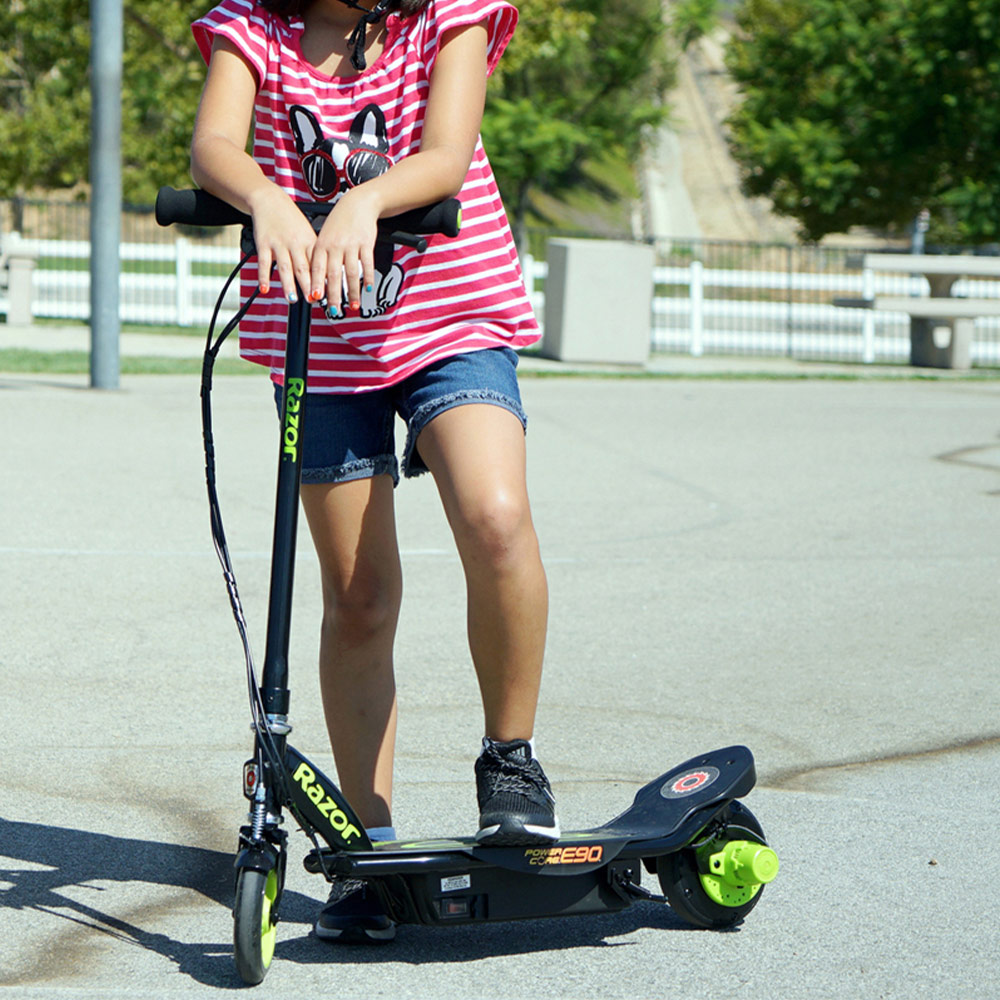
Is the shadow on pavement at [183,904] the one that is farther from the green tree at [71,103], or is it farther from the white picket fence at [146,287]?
the green tree at [71,103]

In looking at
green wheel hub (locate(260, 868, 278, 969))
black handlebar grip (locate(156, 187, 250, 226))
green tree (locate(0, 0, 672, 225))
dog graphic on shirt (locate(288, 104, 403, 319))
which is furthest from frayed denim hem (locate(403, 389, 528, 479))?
green tree (locate(0, 0, 672, 225))

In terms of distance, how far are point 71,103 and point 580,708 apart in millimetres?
29503

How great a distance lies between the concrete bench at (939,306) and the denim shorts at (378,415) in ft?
50.6

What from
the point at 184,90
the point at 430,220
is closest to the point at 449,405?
the point at 430,220

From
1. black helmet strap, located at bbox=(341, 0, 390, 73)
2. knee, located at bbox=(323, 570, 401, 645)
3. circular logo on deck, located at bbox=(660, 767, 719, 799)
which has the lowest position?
circular logo on deck, located at bbox=(660, 767, 719, 799)

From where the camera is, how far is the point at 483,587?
264 cm

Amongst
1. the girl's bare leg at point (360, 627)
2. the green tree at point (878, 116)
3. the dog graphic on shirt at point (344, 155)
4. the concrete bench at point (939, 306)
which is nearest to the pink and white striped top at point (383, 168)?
the dog graphic on shirt at point (344, 155)

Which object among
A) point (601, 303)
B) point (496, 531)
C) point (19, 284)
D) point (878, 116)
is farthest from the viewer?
point (878, 116)

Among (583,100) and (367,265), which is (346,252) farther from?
(583,100)

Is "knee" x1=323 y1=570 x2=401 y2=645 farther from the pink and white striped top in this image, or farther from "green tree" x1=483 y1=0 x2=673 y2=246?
"green tree" x1=483 y1=0 x2=673 y2=246

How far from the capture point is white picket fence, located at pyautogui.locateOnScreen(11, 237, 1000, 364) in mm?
19781

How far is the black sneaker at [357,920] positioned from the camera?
107 inches

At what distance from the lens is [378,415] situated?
2.79 m

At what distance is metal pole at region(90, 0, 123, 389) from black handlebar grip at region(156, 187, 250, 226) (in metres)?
9.44
